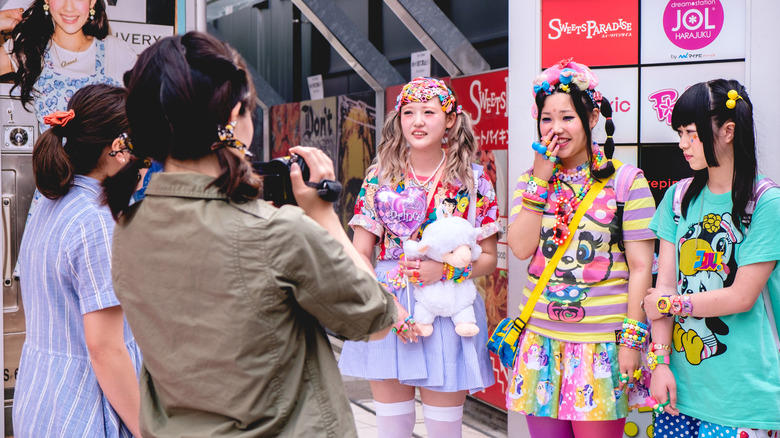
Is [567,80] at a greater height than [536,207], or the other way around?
[567,80]

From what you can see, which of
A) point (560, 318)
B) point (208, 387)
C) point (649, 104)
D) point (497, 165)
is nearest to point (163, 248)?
point (208, 387)

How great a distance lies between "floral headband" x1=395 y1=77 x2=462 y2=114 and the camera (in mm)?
3377

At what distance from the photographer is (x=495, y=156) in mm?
5078

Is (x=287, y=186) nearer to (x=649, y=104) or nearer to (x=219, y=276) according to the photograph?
(x=219, y=276)

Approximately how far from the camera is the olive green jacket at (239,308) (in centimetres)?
156

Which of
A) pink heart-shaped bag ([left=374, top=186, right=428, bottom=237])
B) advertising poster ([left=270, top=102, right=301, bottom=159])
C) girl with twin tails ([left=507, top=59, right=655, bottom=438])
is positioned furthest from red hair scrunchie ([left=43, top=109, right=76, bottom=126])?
advertising poster ([left=270, top=102, right=301, bottom=159])

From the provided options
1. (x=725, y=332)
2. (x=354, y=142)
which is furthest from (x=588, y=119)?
(x=354, y=142)

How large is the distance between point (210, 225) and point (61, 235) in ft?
2.78

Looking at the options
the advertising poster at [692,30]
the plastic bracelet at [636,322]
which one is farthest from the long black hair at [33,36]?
the plastic bracelet at [636,322]

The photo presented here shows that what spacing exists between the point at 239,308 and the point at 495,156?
3.69m

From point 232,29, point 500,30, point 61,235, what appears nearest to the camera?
point 61,235

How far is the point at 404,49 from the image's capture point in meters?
7.38

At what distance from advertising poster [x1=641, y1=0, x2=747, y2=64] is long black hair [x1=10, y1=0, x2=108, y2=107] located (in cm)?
254

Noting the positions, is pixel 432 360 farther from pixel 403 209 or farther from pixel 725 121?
pixel 725 121
